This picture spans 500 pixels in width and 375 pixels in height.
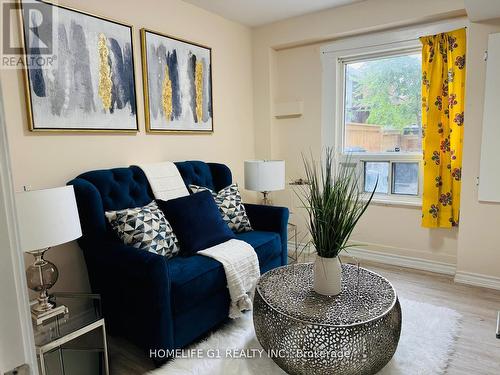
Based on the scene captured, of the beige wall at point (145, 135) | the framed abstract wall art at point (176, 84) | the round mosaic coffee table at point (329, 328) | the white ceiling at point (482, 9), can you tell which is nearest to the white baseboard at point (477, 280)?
the round mosaic coffee table at point (329, 328)

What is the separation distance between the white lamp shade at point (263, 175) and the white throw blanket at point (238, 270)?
2.78 feet

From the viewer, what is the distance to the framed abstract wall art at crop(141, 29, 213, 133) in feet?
8.94

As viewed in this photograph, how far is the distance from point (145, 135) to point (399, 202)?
2.51m

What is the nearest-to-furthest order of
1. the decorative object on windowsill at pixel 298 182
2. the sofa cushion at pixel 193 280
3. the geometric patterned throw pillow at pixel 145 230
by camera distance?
the sofa cushion at pixel 193 280 < the geometric patterned throw pillow at pixel 145 230 < the decorative object on windowsill at pixel 298 182

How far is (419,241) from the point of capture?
3.22m

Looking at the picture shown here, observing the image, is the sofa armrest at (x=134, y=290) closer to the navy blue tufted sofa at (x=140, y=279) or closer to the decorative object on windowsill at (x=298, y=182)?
the navy blue tufted sofa at (x=140, y=279)

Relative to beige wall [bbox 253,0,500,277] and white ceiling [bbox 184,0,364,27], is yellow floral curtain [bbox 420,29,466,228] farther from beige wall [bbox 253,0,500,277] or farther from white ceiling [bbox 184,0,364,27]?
white ceiling [bbox 184,0,364,27]

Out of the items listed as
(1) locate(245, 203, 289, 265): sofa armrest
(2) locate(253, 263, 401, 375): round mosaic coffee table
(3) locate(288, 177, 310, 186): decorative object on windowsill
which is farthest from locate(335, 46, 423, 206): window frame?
(2) locate(253, 263, 401, 375): round mosaic coffee table

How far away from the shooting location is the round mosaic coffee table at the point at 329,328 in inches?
58.9

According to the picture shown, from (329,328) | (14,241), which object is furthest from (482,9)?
(14,241)

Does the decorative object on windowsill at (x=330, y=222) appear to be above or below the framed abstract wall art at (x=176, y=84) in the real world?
below

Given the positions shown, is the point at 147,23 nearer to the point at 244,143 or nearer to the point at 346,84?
the point at 244,143

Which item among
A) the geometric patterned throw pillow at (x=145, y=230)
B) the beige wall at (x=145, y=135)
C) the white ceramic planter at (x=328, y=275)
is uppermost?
the beige wall at (x=145, y=135)

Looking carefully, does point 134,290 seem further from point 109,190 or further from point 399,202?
point 399,202
